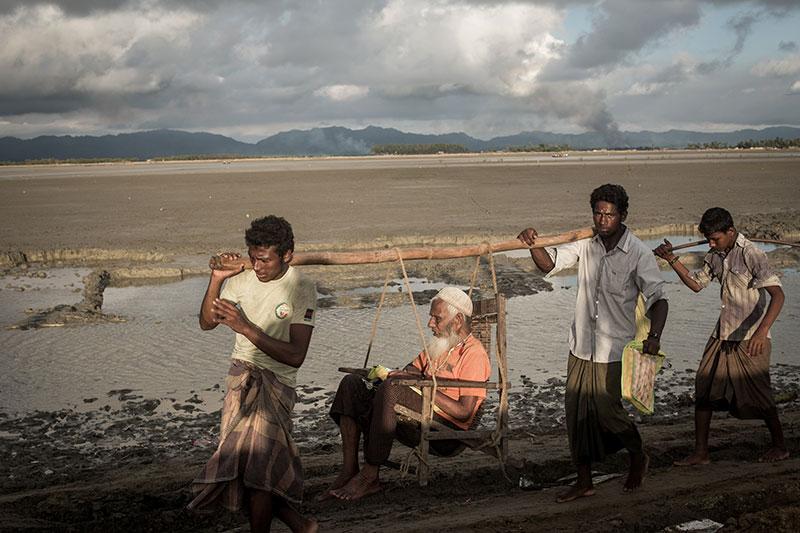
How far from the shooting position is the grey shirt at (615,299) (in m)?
5.12

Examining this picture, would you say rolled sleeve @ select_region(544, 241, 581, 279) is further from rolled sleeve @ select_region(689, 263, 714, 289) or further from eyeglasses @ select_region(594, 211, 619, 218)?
rolled sleeve @ select_region(689, 263, 714, 289)

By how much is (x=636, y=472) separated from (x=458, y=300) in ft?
4.88

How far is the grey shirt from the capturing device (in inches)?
202

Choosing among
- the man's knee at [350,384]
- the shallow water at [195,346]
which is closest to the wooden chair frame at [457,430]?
the man's knee at [350,384]

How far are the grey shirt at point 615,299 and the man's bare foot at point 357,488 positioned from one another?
1475mm

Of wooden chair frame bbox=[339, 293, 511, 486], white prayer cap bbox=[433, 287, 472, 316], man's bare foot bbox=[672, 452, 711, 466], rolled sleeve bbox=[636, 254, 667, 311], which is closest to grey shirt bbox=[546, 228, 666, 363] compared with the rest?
rolled sleeve bbox=[636, 254, 667, 311]

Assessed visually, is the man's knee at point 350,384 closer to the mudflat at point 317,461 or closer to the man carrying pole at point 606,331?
the mudflat at point 317,461

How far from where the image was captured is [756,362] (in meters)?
5.85

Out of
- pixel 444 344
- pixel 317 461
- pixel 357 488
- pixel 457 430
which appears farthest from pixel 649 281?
pixel 317 461

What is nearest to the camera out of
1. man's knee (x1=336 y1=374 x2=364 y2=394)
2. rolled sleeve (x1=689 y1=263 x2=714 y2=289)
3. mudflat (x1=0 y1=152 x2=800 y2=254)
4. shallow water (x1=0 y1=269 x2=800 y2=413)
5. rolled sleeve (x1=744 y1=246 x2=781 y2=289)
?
man's knee (x1=336 y1=374 x2=364 y2=394)

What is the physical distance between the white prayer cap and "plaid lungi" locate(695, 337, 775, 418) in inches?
68.0

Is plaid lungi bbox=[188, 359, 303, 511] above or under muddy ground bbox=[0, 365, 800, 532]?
above

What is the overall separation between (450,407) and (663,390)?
3.51 metres

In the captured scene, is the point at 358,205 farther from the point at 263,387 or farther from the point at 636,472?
the point at 263,387
